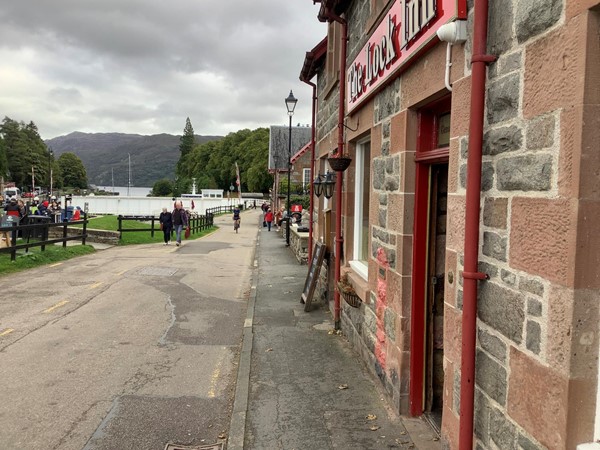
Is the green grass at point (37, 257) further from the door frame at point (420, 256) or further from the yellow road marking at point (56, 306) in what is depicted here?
the door frame at point (420, 256)

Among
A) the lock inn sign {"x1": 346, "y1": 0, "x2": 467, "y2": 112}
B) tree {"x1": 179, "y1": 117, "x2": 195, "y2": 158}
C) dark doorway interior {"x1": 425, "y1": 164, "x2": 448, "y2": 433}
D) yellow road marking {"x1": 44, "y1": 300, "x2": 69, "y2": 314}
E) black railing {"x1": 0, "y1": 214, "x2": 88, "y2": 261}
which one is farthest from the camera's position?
tree {"x1": 179, "y1": 117, "x2": 195, "y2": 158}

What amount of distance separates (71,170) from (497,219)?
15284cm

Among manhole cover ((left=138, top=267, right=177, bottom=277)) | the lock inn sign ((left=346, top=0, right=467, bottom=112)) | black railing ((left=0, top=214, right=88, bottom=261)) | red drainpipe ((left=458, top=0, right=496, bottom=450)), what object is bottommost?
manhole cover ((left=138, top=267, right=177, bottom=277))

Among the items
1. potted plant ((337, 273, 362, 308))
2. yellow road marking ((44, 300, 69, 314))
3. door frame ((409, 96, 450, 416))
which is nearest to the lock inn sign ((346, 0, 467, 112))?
door frame ((409, 96, 450, 416))

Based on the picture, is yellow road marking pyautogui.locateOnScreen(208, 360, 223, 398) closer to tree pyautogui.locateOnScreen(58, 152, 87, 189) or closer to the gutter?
the gutter

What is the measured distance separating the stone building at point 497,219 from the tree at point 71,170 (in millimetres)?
147464

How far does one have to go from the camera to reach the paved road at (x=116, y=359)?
4.36m

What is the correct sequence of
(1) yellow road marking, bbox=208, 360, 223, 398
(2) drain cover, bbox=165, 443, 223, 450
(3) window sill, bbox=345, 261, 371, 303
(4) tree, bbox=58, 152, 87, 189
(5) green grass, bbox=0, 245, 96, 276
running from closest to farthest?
(2) drain cover, bbox=165, 443, 223, 450 → (1) yellow road marking, bbox=208, 360, 223, 398 → (3) window sill, bbox=345, 261, 371, 303 → (5) green grass, bbox=0, 245, 96, 276 → (4) tree, bbox=58, 152, 87, 189

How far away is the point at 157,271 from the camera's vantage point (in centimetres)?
1314

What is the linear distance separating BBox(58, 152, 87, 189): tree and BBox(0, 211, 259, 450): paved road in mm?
140145

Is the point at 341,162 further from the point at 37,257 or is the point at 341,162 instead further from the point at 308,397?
the point at 37,257

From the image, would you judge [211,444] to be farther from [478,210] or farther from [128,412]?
[478,210]

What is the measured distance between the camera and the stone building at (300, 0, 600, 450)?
6.82 ft

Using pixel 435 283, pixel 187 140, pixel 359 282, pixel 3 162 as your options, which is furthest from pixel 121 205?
pixel 187 140
